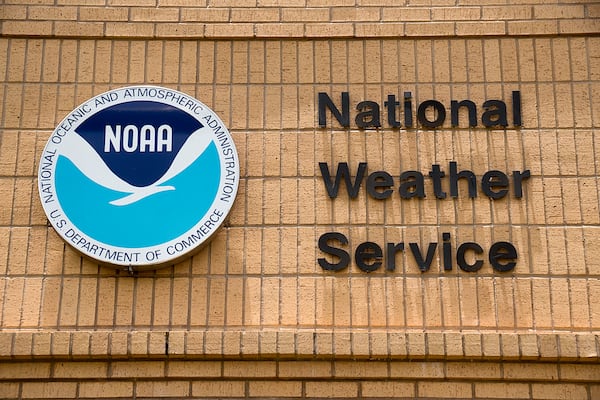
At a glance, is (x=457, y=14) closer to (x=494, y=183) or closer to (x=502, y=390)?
(x=494, y=183)

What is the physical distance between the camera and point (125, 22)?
21.9 feet

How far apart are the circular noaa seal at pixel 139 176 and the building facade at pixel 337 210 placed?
0.58 feet

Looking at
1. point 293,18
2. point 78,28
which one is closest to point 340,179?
point 293,18

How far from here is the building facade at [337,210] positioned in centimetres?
587

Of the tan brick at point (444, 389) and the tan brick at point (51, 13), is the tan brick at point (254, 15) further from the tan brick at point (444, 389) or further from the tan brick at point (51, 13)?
the tan brick at point (444, 389)

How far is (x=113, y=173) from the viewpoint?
6219 millimetres

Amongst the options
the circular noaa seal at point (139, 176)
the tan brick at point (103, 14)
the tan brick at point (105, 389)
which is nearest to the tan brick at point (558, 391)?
the circular noaa seal at point (139, 176)

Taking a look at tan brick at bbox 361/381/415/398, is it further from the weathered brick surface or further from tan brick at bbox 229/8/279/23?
tan brick at bbox 229/8/279/23

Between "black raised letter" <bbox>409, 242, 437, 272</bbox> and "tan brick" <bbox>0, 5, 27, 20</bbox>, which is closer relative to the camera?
"black raised letter" <bbox>409, 242, 437, 272</bbox>

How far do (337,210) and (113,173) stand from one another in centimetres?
163

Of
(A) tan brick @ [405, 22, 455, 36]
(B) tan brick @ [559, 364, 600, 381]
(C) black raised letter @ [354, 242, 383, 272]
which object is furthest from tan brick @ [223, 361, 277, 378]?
(A) tan brick @ [405, 22, 455, 36]

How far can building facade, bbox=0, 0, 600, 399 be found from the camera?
19.2ft

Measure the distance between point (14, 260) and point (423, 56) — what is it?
3.35m

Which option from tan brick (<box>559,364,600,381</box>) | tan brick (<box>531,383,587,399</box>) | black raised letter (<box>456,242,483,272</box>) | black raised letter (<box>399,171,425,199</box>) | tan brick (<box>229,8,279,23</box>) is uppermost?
tan brick (<box>229,8,279,23</box>)
